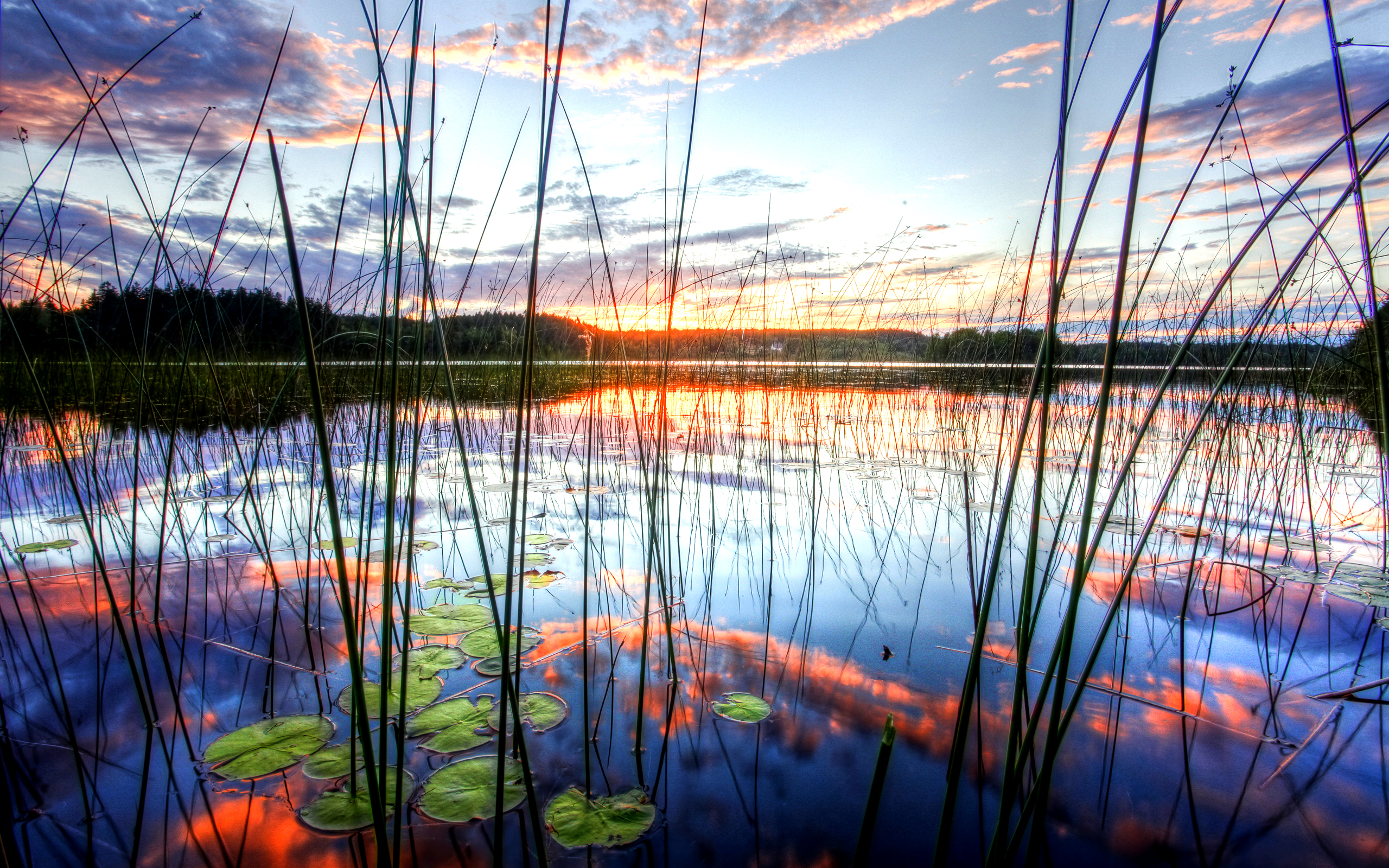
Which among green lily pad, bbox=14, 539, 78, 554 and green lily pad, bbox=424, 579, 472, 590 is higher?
green lily pad, bbox=14, 539, 78, 554

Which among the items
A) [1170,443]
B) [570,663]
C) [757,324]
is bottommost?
[570,663]

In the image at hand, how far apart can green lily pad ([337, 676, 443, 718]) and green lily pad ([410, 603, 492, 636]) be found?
0.21 meters

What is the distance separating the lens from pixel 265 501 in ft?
9.64

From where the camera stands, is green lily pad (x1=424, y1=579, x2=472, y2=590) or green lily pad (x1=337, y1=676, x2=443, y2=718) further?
green lily pad (x1=424, y1=579, x2=472, y2=590)

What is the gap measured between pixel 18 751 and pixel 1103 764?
2.08 meters

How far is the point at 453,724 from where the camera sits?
4.22 ft

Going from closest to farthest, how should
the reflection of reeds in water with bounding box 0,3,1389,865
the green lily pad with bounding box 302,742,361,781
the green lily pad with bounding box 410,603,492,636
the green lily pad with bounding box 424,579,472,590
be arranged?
the reflection of reeds in water with bounding box 0,3,1389,865
the green lily pad with bounding box 302,742,361,781
the green lily pad with bounding box 410,603,492,636
the green lily pad with bounding box 424,579,472,590

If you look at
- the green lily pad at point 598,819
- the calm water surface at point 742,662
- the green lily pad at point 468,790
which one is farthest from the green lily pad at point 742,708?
the green lily pad at point 468,790

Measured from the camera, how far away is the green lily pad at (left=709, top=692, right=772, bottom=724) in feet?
4.43

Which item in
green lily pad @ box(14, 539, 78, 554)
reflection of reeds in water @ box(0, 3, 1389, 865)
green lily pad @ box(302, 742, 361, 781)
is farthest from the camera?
green lily pad @ box(14, 539, 78, 554)

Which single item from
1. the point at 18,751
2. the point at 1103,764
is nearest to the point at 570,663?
the point at 18,751

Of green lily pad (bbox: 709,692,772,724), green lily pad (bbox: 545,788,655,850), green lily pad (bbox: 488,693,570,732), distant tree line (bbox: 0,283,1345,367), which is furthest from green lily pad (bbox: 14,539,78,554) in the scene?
green lily pad (bbox: 709,692,772,724)

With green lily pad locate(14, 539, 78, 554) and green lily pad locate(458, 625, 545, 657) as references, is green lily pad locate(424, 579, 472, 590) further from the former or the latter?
green lily pad locate(14, 539, 78, 554)

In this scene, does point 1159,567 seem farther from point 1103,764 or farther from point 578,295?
point 578,295
